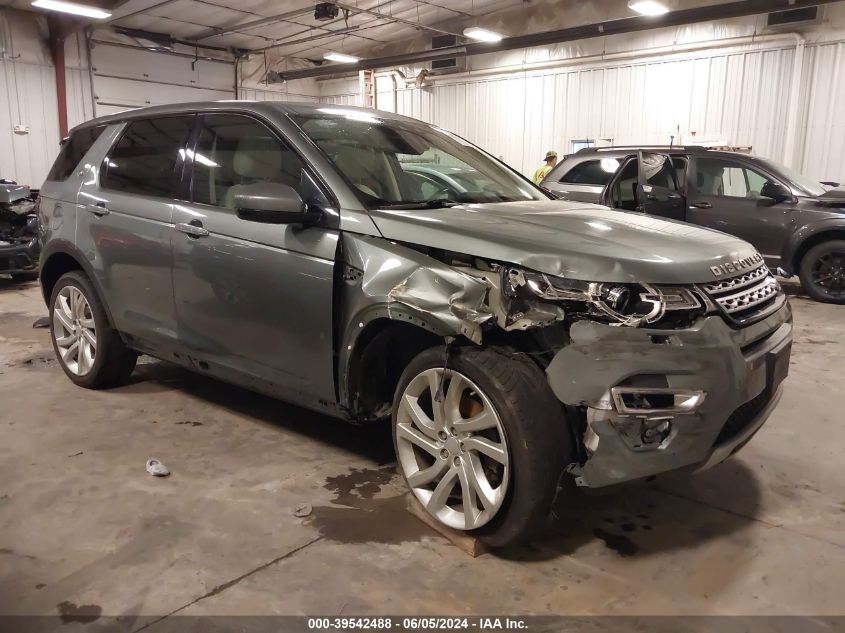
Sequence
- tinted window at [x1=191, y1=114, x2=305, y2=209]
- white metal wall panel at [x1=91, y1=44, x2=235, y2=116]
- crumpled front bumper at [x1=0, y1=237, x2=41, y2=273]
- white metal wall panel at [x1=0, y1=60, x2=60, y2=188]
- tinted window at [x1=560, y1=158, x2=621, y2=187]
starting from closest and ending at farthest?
tinted window at [x1=191, y1=114, x2=305, y2=209], crumpled front bumper at [x1=0, y1=237, x2=41, y2=273], tinted window at [x1=560, y1=158, x2=621, y2=187], white metal wall panel at [x1=0, y1=60, x2=60, y2=188], white metal wall panel at [x1=91, y1=44, x2=235, y2=116]

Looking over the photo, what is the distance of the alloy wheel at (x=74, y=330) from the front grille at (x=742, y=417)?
3.47m

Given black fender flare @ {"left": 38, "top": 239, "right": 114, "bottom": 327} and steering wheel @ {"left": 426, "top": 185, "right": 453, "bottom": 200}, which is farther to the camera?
black fender flare @ {"left": 38, "top": 239, "right": 114, "bottom": 327}

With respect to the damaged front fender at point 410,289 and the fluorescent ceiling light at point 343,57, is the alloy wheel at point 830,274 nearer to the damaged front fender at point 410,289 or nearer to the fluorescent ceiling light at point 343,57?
the damaged front fender at point 410,289

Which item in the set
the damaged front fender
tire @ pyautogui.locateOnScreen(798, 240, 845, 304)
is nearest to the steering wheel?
the damaged front fender

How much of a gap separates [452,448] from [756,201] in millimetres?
6593

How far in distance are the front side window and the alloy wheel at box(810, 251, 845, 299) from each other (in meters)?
1.04

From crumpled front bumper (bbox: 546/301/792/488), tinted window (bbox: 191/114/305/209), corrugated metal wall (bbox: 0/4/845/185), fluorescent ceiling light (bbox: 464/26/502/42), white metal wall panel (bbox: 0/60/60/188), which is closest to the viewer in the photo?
crumpled front bumper (bbox: 546/301/792/488)

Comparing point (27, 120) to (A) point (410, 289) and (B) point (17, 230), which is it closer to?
(B) point (17, 230)

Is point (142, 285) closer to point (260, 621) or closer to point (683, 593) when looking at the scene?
point (260, 621)

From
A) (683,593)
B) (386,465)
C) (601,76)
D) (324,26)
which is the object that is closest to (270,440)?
(386,465)

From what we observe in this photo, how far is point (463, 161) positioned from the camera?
11.8ft

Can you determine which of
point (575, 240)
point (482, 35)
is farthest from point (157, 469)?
point (482, 35)

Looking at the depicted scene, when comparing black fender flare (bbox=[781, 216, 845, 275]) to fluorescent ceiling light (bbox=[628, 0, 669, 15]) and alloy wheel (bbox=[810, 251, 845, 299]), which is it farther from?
fluorescent ceiling light (bbox=[628, 0, 669, 15])

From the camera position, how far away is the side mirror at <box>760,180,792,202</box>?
755 cm
